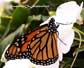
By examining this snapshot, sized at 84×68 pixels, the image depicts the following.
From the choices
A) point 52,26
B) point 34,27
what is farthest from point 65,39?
point 34,27

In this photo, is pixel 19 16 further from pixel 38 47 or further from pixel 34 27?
pixel 38 47

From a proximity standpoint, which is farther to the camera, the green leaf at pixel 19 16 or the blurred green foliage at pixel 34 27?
the green leaf at pixel 19 16

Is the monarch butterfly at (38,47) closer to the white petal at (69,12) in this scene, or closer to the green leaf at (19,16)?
the white petal at (69,12)

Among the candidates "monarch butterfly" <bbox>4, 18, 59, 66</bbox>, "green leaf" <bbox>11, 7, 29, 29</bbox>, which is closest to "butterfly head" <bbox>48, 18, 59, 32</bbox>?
"monarch butterfly" <bbox>4, 18, 59, 66</bbox>

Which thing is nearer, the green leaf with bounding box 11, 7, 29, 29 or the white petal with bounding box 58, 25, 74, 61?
the white petal with bounding box 58, 25, 74, 61

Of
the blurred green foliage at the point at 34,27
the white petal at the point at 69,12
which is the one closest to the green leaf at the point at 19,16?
the blurred green foliage at the point at 34,27

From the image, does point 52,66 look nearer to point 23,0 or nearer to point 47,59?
point 47,59

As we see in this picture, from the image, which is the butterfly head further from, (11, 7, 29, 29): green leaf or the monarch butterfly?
(11, 7, 29, 29): green leaf
